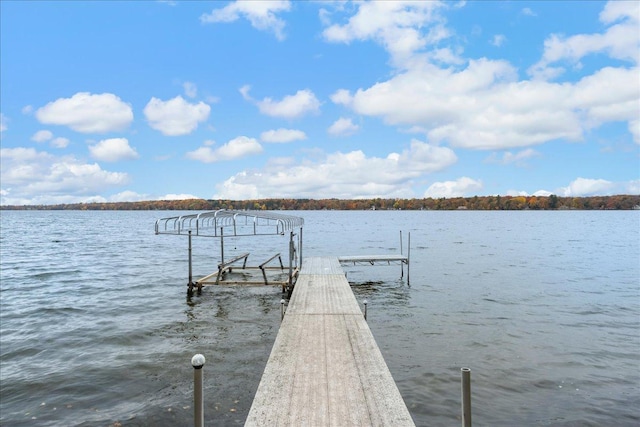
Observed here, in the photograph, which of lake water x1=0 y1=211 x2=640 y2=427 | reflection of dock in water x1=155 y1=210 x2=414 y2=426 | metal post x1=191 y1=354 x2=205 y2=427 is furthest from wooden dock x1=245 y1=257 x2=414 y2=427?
lake water x1=0 y1=211 x2=640 y2=427

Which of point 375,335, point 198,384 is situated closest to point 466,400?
point 198,384

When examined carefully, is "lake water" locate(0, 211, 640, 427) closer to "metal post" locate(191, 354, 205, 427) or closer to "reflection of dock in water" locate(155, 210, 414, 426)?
"reflection of dock in water" locate(155, 210, 414, 426)

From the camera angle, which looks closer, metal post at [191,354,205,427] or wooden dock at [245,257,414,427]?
metal post at [191,354,205,427]

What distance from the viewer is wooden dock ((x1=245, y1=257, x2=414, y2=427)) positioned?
234 inches

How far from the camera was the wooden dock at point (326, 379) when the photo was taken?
5.94 m

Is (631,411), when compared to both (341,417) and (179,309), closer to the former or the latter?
(341,417)

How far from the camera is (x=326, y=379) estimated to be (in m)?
7.19

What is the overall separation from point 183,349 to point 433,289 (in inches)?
597

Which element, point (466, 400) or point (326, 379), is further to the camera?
point (326, 379)

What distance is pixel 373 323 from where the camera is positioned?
1595 cm

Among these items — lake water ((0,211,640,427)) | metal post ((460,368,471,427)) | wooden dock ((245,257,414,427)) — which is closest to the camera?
metal post ((460,368,471,427))

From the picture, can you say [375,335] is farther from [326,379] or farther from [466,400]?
[466,400]

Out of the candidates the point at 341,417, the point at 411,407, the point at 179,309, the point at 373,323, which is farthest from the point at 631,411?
the point at 179,309

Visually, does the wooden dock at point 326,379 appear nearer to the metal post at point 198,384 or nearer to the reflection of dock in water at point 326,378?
the reflection of dock in water at point 326,378
